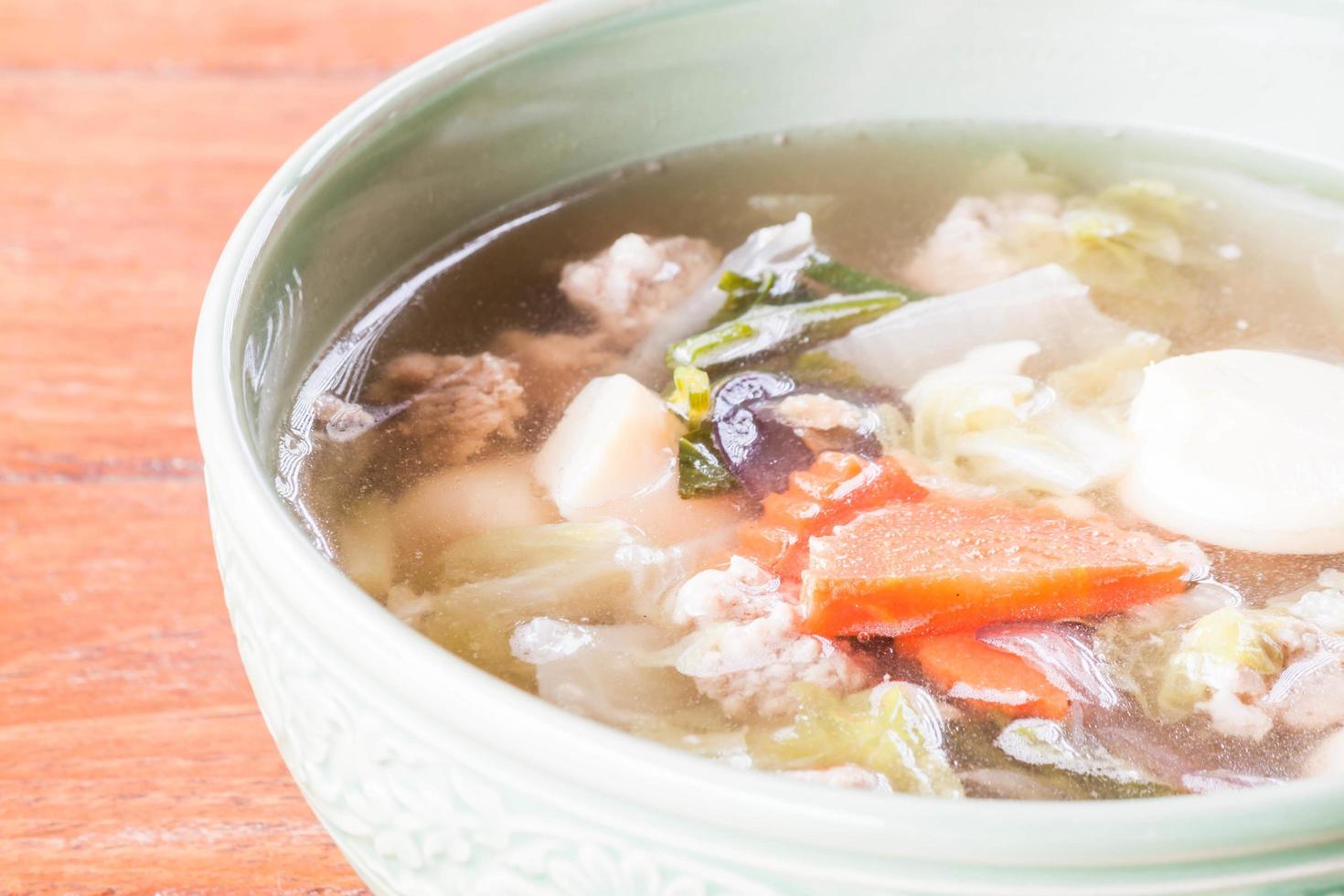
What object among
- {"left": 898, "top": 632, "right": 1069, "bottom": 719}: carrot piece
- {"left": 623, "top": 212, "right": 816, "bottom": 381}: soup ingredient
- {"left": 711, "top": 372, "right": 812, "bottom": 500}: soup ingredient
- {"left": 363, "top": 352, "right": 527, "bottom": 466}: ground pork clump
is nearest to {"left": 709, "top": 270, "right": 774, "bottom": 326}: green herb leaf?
{"left": 623, "top": 212, "right": 816, "bottom": 381}: soup ingredient

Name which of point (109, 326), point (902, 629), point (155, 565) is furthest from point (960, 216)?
point (109, 326)

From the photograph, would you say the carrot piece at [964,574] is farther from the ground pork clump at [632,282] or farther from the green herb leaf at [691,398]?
the ground pork clump at [632,282]

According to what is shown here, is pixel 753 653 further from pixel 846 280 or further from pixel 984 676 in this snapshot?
pixel 846 280

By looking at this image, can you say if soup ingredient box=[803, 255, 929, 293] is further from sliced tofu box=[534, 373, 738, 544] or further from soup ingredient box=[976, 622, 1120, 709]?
soup ingredient box=[976, 622, 1120, 709]

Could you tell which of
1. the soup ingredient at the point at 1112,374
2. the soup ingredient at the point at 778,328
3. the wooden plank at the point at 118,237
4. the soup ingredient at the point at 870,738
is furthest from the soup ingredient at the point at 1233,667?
the wooden plank at the point at 118,237

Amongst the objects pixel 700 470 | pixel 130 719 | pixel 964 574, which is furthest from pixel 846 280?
pixel 130 719
